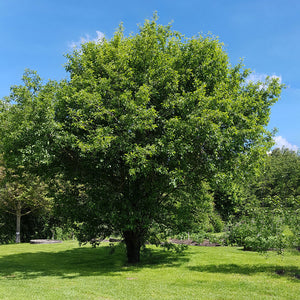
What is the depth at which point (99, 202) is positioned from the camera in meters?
14.8

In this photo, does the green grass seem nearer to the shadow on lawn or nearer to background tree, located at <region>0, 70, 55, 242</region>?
the shadow on lawn

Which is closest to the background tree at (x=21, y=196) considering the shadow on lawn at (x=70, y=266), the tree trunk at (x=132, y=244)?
the shadow on lawn at (x=70, y=266)

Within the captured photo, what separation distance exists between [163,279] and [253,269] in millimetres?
4940

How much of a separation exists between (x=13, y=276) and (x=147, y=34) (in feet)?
46.2

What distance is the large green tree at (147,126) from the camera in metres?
13.0

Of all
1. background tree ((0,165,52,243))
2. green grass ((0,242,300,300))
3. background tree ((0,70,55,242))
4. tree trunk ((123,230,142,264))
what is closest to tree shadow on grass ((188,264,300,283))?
green grass ((0,242,300,300))

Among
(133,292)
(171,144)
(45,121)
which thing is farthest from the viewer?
(45,121)

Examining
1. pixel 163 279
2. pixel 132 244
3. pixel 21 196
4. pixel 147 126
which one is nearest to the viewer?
pixel 163 279

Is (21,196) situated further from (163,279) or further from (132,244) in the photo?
(163,279)

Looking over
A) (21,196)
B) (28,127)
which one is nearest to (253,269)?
(28,127)

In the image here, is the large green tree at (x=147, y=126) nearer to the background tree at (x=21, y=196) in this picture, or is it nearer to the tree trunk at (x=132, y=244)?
the tree trunk at (x=132, y=244)

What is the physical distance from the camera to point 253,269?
14.0m

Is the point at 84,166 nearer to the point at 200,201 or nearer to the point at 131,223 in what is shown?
the point at 131,223

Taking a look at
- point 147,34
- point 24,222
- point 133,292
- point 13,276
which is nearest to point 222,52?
point 147,34
